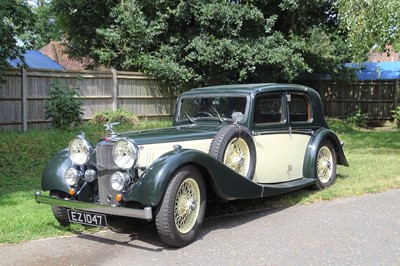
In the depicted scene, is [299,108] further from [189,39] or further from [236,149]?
[189,39]

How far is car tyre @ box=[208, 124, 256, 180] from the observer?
5.64 metres

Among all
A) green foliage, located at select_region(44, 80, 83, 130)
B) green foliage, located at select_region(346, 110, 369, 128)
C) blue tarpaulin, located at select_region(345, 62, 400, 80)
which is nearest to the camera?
green foliage, located at select_region(44, 80, 83, 130)

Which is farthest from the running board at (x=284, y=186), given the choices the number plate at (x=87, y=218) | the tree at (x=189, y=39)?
the tree at (x=189, y=39)

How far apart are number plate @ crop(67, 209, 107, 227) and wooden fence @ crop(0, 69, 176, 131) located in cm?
775

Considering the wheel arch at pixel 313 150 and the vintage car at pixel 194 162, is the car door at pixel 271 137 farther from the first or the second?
the wheel arch at pixel 313 150

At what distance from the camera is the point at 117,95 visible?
49.5 feet

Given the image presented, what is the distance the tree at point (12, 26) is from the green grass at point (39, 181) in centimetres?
203

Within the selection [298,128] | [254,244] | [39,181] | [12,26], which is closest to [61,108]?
[12,26]

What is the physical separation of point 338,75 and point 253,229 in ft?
54.7

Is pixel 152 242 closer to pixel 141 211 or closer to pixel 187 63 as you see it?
pixel 141 211

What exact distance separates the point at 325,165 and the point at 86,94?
8714mm

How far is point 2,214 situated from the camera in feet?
20.3

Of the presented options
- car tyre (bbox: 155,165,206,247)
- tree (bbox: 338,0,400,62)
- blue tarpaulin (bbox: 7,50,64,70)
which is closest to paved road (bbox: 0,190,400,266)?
car tyre (bbox: 155,165,206,247)

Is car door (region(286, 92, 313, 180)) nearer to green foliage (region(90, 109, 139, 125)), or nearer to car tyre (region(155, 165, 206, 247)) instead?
car tyre (region(155, 165, 206, 247))
